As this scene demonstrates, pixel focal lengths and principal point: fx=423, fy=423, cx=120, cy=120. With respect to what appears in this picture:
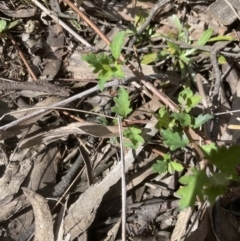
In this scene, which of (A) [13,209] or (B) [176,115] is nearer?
(B) [176,115]

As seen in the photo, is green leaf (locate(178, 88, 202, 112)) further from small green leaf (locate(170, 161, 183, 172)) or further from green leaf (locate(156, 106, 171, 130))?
small green leaf (locate(170, 161, 183, 172))

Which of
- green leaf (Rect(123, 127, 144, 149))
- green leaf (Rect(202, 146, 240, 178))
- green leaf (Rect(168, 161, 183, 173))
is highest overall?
green leaf (Rect(202, 146, 240, 178))

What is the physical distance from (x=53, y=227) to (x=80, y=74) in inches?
38.7

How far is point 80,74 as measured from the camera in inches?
109

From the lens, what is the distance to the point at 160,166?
239cm

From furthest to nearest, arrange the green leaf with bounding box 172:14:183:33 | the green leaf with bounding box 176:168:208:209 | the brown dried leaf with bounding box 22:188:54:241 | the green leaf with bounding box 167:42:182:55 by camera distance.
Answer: the green leaf with bounding box 172:14:183:33 < the green leaf with bounding box 167:42:182:55 < the brown dried leaf with bounding box 22:188:54:241 < the green leaf with bounding box 176:168:208:209

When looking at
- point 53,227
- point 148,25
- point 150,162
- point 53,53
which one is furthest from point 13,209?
point 148,25

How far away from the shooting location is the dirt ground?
97.8 inches

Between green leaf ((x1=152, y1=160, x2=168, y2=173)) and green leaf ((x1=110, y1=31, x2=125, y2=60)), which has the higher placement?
green leaf ((x1=110, y1=31, x2=125, y2=60))

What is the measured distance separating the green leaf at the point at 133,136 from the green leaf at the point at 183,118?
241mm

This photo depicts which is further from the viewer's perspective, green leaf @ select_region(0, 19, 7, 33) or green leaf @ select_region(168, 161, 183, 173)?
green leaf @ select_region(0, 19, 7, 33)

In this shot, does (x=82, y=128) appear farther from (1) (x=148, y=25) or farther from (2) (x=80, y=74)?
(1) (x=148, y=25)

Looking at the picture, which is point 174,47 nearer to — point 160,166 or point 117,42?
point 117,42

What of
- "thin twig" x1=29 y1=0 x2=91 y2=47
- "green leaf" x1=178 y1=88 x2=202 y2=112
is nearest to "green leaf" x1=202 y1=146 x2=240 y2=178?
"green leaf" x1=178 y1=88 x2=202 y2=112
